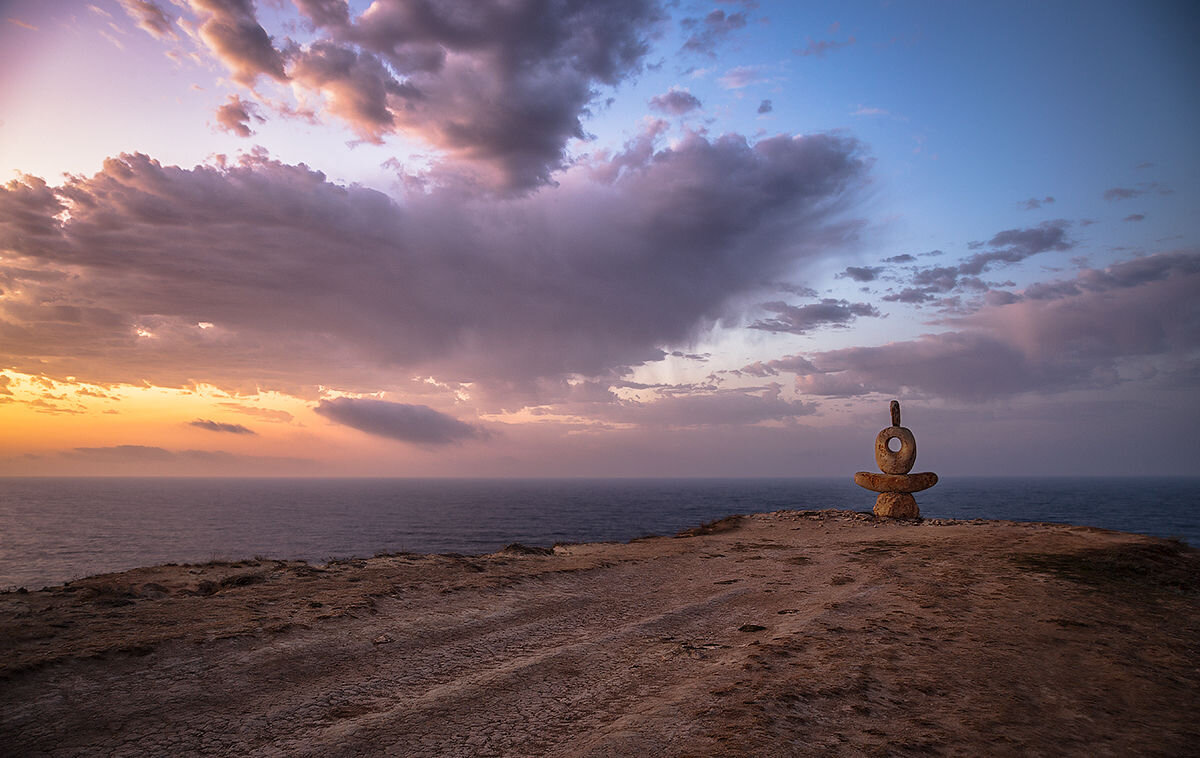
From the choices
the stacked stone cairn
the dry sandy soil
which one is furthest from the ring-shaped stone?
the dry sandy soil

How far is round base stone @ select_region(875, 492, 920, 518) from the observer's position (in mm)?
25062

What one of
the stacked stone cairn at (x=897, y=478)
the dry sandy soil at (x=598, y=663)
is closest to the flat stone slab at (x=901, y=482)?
the stacked stone cairn at (x=897, y=478)

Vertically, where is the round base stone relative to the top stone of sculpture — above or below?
below

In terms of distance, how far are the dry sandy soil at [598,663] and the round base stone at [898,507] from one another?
12.3 meters

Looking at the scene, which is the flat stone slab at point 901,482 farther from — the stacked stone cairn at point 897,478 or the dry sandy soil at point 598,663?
the dry sandy soil at point 598,663

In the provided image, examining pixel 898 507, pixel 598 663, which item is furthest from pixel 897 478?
pixel 598 663

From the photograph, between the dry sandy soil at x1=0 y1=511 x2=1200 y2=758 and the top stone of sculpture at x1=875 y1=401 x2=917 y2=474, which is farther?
the top stone of sculpture at x1=875 y1=401 x2=917 y2=474

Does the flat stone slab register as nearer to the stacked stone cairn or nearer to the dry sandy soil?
the stacked stone cairn

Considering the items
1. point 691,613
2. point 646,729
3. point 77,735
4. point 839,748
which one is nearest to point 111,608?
point 77,735

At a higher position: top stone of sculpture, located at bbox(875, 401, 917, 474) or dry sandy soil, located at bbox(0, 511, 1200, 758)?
top stone of sculpture, located at bbox(875, 401, 917, 474)

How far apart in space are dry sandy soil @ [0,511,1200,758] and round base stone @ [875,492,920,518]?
482 inches

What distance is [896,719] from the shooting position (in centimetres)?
557

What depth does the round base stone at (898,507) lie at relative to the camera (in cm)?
2506

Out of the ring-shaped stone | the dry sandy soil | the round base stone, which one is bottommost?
the dry sandy soil
